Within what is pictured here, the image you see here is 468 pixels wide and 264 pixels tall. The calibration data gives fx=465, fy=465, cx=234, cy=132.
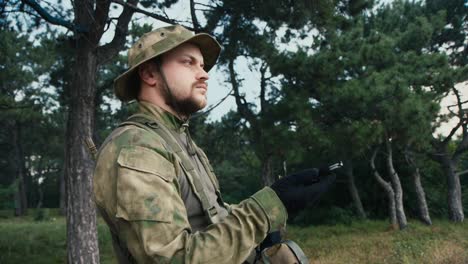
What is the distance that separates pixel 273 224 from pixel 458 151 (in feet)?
64.4

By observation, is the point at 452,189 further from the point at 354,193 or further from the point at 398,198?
the point at 354,193

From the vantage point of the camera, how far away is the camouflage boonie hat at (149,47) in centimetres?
176

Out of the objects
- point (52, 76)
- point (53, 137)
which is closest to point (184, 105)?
point (52, 76)

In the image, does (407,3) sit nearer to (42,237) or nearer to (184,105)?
(42,237)

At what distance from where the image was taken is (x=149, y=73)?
6.06ft

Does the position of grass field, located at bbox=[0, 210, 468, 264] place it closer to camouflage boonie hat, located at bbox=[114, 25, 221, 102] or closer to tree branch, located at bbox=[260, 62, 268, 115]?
tree branch, located at bbox=[260, 62, 268, 115]

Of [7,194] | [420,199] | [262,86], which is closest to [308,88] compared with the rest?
[262,86]

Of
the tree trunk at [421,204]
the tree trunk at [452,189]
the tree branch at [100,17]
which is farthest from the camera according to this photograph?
the tree trunk at [452,189]

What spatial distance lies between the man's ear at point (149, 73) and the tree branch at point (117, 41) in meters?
5.61

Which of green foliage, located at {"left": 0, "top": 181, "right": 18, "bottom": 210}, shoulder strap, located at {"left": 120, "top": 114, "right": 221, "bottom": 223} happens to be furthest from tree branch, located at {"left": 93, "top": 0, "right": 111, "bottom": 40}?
green foliage, located at {"left": 0, "top": 181, "right": 18, "bottom": 210}

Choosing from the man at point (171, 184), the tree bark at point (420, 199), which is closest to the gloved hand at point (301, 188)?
the man at point (171, 184)

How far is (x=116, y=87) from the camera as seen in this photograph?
1961 millimetres

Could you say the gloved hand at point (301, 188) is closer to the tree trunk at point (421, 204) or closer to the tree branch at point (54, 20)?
the tree branch at point (54, 20)

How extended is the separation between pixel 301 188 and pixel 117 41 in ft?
21.0
